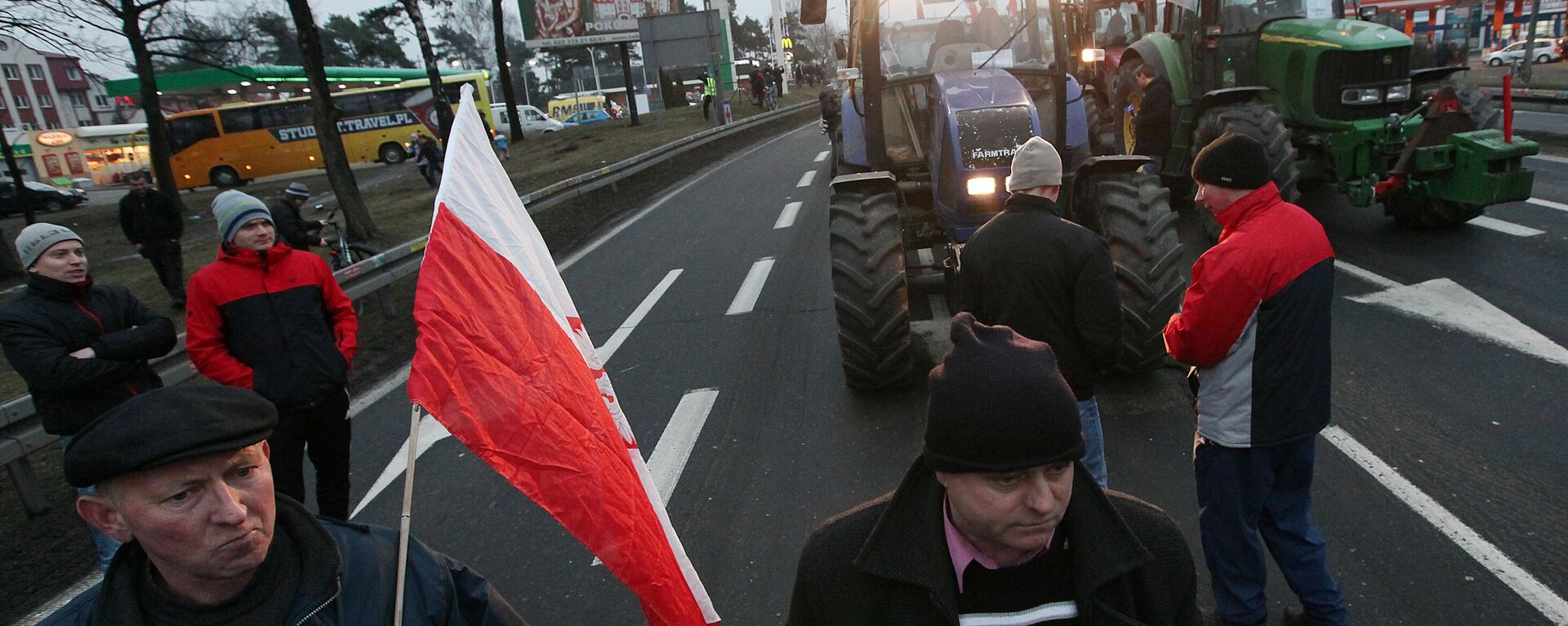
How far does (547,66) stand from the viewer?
323 ft

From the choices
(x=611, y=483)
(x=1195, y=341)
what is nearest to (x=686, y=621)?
(x=611, y=483)

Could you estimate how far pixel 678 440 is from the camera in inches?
234

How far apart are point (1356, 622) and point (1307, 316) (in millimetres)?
1310

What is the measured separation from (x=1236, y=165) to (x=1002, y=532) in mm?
2217

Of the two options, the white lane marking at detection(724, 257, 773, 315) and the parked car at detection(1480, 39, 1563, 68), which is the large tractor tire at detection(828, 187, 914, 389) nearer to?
the white lane marking at detection(724, 257, 773, 315)

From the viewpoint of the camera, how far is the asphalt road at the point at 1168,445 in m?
3.93

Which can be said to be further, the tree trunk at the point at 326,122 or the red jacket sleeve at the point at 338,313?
the tree trunk at the point at 326,122

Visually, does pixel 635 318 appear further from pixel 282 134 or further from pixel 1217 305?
pixel 282 134

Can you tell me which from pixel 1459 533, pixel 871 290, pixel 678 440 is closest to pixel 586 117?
pixel 678 440

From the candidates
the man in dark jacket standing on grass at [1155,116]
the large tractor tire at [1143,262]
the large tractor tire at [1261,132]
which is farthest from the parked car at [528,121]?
the large tractor tire at [1143,262]

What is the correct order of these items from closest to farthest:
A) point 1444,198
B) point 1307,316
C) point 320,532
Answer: point 320,532
point 1307,316
point 1444,198

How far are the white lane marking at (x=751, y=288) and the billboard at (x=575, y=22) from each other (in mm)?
34824

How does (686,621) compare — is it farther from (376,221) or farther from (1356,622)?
(376,221)

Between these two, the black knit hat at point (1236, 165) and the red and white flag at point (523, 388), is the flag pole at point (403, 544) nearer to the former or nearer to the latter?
the red and white flag at point (523, 388)
